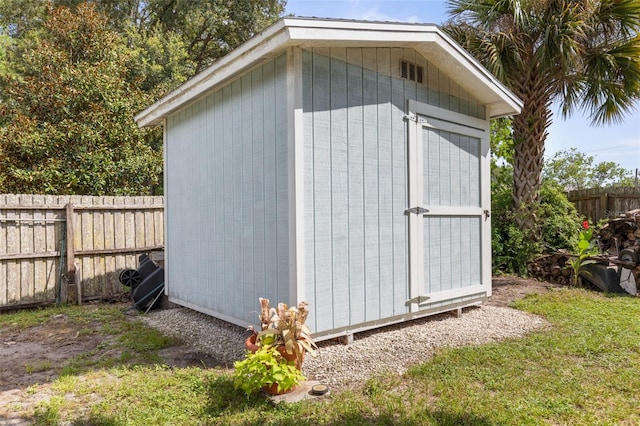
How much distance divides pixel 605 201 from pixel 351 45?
788cm

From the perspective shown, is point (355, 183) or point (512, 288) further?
point (512, 288)

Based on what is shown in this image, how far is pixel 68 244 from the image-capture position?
5570mm

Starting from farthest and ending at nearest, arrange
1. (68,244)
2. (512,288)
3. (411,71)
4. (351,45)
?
(512,288) < (68,244) < (411,71) < (351,45)

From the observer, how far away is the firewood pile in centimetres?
646

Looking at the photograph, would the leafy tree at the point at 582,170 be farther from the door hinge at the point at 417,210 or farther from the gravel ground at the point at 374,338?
the door hinge at the point at 417,210

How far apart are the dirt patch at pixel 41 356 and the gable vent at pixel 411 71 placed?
312cm

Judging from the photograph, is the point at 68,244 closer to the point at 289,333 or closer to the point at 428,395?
the point at 289,333

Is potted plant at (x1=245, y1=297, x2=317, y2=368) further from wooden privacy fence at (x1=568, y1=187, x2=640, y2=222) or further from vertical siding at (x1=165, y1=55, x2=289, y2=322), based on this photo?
wooden privacy fence at (x1=568, y1=187, x2=640, y2=222)

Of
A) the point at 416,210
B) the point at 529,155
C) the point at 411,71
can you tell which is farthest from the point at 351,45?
the point at 529,155

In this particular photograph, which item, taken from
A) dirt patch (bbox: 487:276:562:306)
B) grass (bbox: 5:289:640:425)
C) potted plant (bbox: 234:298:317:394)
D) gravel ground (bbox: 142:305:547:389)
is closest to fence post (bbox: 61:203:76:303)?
gravel ground (bbox: 142:305:547:389)

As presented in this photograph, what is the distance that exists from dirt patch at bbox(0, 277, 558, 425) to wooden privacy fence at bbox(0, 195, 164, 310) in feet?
2.86

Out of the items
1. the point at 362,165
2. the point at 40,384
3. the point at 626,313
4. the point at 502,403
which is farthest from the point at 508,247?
the point at 40,384

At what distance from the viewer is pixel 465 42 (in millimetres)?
6648

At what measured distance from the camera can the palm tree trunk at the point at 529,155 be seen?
690 cm
